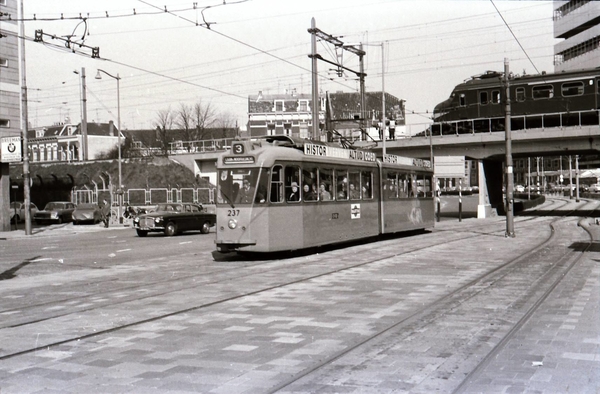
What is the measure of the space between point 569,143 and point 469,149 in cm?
633

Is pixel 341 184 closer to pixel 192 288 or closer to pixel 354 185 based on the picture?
pixel 354 185

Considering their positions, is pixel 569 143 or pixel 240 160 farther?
pixel 569 143

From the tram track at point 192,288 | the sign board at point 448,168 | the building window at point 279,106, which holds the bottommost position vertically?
the tram track at point 192,288

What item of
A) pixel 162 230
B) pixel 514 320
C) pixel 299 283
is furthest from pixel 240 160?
pixel 162 230

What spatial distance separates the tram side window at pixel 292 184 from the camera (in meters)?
16.8

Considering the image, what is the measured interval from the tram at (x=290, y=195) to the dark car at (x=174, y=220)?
8.85 m

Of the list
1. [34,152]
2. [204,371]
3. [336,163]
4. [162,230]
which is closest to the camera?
[204,371]

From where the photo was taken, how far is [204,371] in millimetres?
6098

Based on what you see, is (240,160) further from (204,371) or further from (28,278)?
(204,371)

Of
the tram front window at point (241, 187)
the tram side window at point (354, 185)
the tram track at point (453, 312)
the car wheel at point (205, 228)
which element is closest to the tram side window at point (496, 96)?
the car wheel at point (205, 228)

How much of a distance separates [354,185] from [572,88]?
22.6m

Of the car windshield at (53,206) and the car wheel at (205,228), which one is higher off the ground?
the car windshield at (53,206)

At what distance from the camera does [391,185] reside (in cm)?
2331

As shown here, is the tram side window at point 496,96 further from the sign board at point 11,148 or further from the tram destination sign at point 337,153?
the sign board at point 11,148
